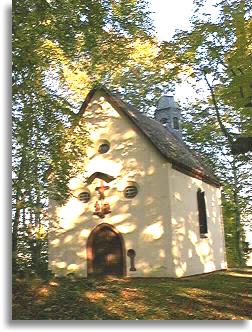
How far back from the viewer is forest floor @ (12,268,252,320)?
423 centimetres

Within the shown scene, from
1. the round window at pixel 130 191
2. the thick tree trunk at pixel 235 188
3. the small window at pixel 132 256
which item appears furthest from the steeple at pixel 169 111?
the small window at pixel 132 256

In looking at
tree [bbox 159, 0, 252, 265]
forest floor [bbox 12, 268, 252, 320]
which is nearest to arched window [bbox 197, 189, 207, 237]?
tree [bbox 159, 0, 252, 265]

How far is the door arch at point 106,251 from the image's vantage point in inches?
299

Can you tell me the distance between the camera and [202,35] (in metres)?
6.16

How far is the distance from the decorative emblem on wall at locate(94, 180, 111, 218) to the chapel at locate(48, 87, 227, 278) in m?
0.02

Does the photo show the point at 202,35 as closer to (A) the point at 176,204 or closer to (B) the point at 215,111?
(B) the point at 215,111

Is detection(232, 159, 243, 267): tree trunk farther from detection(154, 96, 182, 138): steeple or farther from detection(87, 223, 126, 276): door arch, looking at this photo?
detection(87, 223, 126, 276): door arch

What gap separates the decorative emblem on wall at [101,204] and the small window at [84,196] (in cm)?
22

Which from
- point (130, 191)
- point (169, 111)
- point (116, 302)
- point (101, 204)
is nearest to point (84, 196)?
point (101, 204)

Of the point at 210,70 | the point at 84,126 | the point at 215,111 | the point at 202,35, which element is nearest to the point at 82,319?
the point at 84,126

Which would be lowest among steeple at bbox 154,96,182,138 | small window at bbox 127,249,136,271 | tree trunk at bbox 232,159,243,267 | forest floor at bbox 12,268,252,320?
forest floor at bbox 12,268,252,320

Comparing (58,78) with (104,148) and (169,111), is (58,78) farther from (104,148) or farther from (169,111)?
(104,148)

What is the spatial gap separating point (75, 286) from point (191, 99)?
111 inches

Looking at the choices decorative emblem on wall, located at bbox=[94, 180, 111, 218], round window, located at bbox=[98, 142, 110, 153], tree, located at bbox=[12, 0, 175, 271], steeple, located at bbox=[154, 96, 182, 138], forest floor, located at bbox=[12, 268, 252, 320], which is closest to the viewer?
forest floor, located at bbox=[12, 268, 252, 320]
